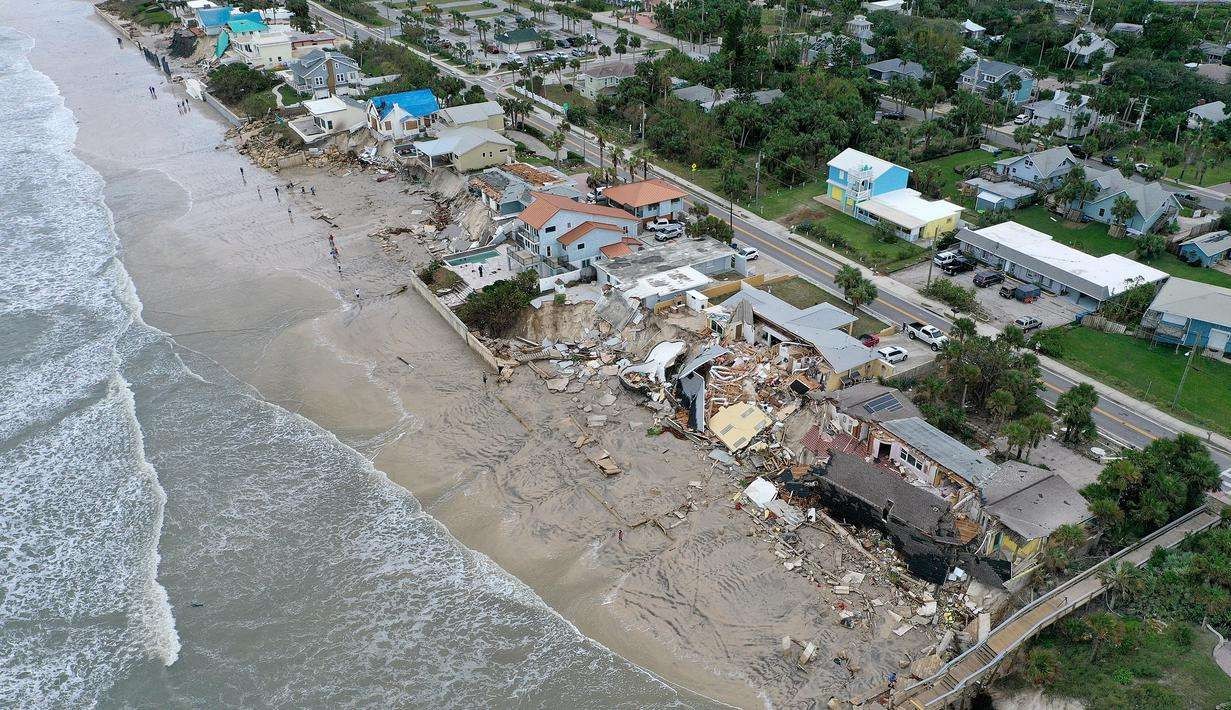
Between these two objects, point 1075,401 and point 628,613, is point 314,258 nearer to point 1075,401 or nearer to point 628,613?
point 628,613

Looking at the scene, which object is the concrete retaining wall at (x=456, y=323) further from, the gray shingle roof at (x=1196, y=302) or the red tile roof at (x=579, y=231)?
the gray shingle roof at (x=1196, y=302)

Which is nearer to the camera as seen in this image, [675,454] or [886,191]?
[675,454]

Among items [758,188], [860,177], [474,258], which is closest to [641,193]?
[758,188]

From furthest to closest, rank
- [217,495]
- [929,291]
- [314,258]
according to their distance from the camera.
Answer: [314,258] → [929,291] → [217,495]

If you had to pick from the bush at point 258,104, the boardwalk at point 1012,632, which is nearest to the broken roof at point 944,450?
A: the boardwalk at point 1012,632

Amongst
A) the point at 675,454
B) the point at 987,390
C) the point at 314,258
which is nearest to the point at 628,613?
the point at 675,454

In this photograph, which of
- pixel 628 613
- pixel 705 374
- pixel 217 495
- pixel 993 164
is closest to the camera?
pixel 628 613

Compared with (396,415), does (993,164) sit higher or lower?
higher

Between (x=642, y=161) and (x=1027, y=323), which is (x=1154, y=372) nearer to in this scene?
(x=1027, y=323)
